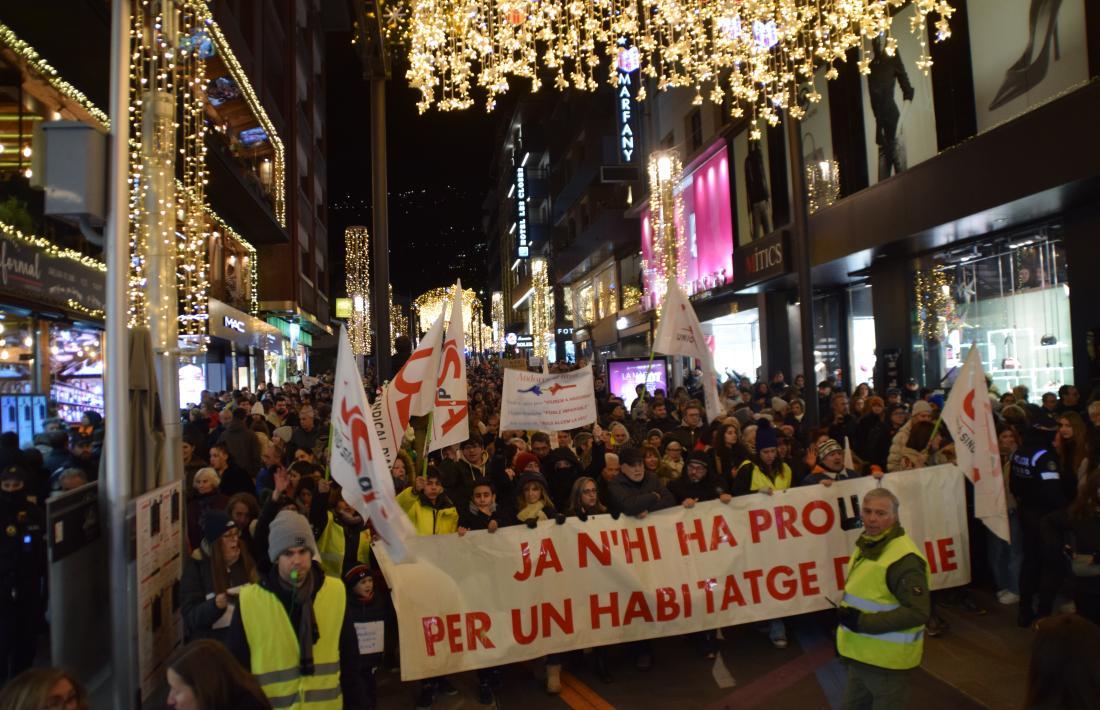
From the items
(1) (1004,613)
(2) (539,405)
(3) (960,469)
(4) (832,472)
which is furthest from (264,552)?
(1) (1004,613)

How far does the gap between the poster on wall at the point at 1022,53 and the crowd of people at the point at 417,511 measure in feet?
19.5

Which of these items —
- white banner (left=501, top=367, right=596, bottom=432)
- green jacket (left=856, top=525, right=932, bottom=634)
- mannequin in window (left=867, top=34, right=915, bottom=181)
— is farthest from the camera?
mannequin in window (left=867, top=34, right=915, bottom=181)

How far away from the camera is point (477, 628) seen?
641 cm

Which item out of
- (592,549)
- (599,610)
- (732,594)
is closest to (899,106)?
(732,594)

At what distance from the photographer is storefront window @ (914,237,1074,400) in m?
15.6

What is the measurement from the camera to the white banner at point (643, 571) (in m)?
6.37

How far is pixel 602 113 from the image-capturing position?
51.7 meters

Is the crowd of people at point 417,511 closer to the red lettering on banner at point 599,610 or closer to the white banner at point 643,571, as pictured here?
the white banner at point 643,571

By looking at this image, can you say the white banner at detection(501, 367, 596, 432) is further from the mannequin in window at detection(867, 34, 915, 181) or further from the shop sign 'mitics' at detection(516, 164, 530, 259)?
the shop sign 'mitics' at detection(516, 164, 530, 259)

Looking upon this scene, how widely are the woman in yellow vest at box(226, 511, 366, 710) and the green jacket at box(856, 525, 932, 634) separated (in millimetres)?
2675

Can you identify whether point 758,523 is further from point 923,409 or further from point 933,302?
point 933,302

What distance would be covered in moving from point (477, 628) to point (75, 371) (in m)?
14.9

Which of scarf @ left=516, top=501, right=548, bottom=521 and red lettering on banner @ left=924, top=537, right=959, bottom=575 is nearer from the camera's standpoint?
scarf @ left=516, top=501, right=548, bottom=521

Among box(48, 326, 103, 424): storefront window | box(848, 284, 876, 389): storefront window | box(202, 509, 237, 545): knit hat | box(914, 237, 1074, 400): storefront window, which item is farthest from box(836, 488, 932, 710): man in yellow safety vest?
box(848, 284, 876, 389): storefront window
